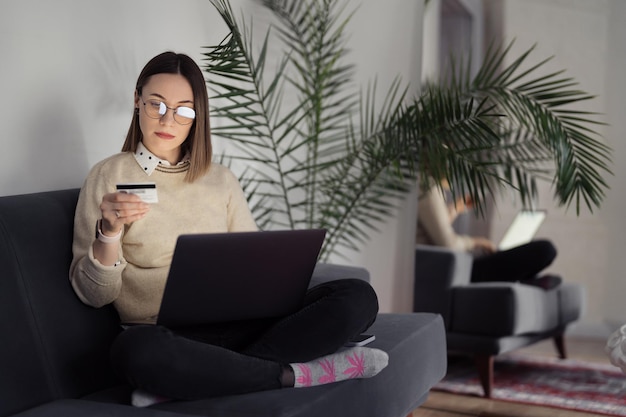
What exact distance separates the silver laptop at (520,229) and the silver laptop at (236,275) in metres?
2.91

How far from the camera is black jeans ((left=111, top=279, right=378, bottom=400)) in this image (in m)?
1.73

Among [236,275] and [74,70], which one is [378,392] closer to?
[236,275]

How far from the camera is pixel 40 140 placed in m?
2.28

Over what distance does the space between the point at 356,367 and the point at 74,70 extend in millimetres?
1114

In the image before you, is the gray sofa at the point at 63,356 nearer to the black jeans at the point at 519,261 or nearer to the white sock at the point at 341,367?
the white sock at the point at 341,367

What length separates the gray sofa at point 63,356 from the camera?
1.74 m

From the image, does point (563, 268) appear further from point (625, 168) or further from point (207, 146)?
point (207, 146)

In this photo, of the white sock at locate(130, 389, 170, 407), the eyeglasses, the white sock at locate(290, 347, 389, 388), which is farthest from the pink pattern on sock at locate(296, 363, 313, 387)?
the eyeglasses

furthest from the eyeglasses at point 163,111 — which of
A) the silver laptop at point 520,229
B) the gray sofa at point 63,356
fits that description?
the silver laptop at point 520,229

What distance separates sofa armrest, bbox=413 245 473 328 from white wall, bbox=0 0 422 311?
148cm

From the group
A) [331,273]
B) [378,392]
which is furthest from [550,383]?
[378,392]

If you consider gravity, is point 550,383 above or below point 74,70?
below

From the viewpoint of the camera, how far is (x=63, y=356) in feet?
6.34

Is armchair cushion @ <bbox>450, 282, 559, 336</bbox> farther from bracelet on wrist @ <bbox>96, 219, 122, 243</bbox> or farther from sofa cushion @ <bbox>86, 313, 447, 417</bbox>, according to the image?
bracelet on wrist @ <bbox>96, 219, 122, 243</bbox>
